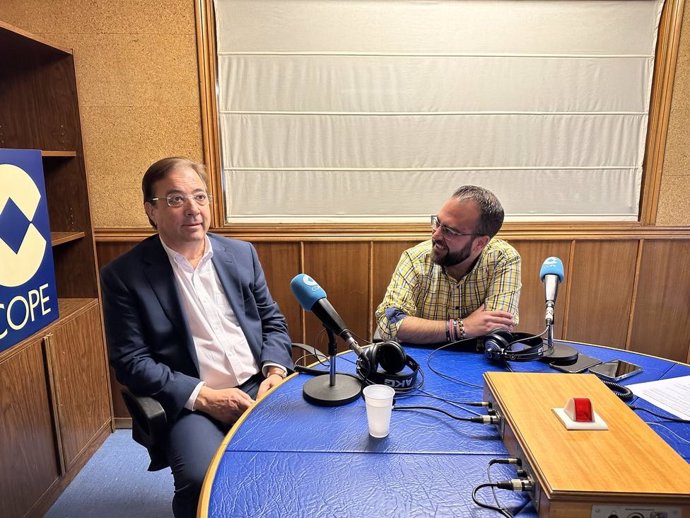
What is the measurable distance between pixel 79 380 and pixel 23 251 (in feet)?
2.33

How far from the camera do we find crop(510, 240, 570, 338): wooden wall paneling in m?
2.46

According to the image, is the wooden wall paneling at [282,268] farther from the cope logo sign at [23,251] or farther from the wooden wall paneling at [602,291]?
A: the wooden wall paneling at [602,291]

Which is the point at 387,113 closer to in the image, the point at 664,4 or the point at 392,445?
the point at 664,4

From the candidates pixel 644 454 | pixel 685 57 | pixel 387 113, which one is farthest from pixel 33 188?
pixel 685 57

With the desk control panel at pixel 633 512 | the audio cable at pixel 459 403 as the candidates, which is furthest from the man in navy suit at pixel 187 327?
the desk control panel at pixel 633 512

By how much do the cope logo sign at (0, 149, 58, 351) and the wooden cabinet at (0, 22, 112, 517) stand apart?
0.09 meters

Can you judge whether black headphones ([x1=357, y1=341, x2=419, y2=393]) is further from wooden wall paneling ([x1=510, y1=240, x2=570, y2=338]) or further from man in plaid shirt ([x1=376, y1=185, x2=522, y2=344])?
wooden wall paneling ([x1=510, y1=240, x2=570, y2=338])

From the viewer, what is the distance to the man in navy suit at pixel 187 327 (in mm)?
1490

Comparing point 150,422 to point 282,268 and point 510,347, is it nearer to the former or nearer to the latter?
point 510,347

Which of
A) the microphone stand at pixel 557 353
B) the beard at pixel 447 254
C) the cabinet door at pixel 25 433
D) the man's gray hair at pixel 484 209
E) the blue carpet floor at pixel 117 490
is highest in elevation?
the man's gray hair at pixel 484 209

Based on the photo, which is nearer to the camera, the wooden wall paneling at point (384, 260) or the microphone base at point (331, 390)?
the microphone base at point (331, 390)

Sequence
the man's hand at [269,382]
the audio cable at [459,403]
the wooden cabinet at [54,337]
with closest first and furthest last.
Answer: the audio cable at [459,403] → the man's hand at [269,382] → the wooden cabinet at [54,337]

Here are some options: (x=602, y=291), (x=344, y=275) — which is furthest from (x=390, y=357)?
(x=602, y=291)

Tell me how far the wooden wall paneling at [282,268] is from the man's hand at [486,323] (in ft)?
3.56
